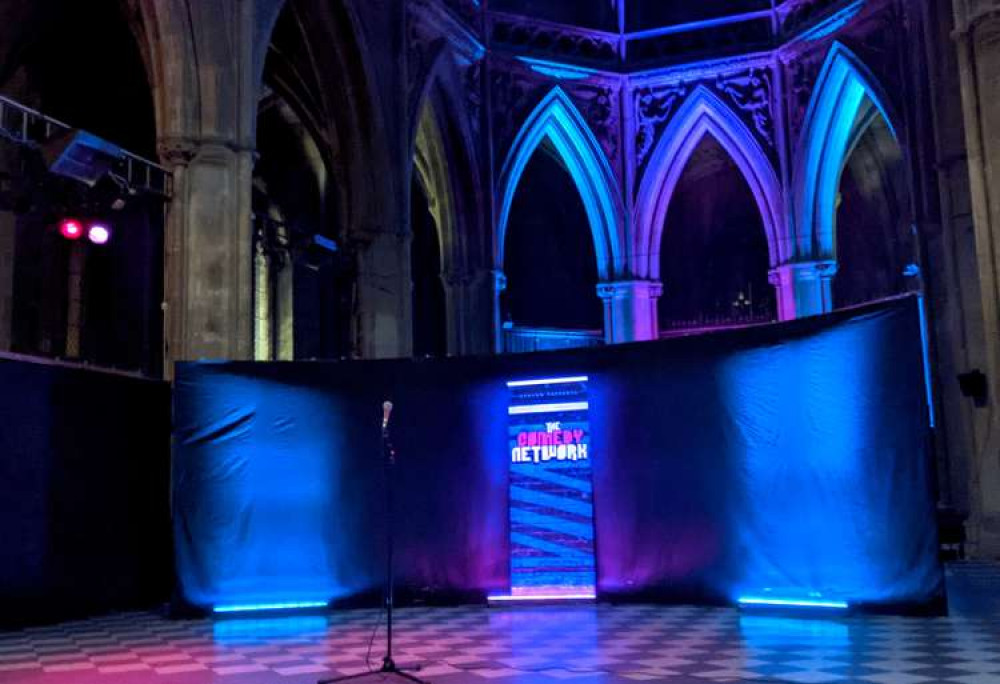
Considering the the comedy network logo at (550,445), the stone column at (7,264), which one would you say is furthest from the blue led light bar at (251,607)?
the stone column at (7,264)

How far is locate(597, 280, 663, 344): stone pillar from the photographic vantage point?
21.0 m

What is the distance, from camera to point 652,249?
2123 centimetres

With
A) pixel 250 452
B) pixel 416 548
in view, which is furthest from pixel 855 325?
pixel 250 452

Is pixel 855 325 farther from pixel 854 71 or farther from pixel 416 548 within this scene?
pixel 854 71

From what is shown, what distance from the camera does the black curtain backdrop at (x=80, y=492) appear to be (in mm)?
8883

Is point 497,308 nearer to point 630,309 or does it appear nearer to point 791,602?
point 630,309

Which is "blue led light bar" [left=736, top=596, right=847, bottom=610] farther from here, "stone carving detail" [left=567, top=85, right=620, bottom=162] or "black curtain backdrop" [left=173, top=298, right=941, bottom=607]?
"stone carving detail" [left=567, top=85, right=620, bottom=162]

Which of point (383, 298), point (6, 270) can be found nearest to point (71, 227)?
point (6, 270)

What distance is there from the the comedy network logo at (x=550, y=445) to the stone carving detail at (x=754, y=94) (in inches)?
508

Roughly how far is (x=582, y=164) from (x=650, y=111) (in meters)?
1.85

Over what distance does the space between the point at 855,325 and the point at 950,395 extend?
8012mm

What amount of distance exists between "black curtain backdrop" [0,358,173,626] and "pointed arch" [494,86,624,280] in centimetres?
1126

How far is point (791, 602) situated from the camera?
8172 millimetres

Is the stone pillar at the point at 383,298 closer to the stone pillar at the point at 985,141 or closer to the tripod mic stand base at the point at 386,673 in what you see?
the stone pillar at the point at 985,141
